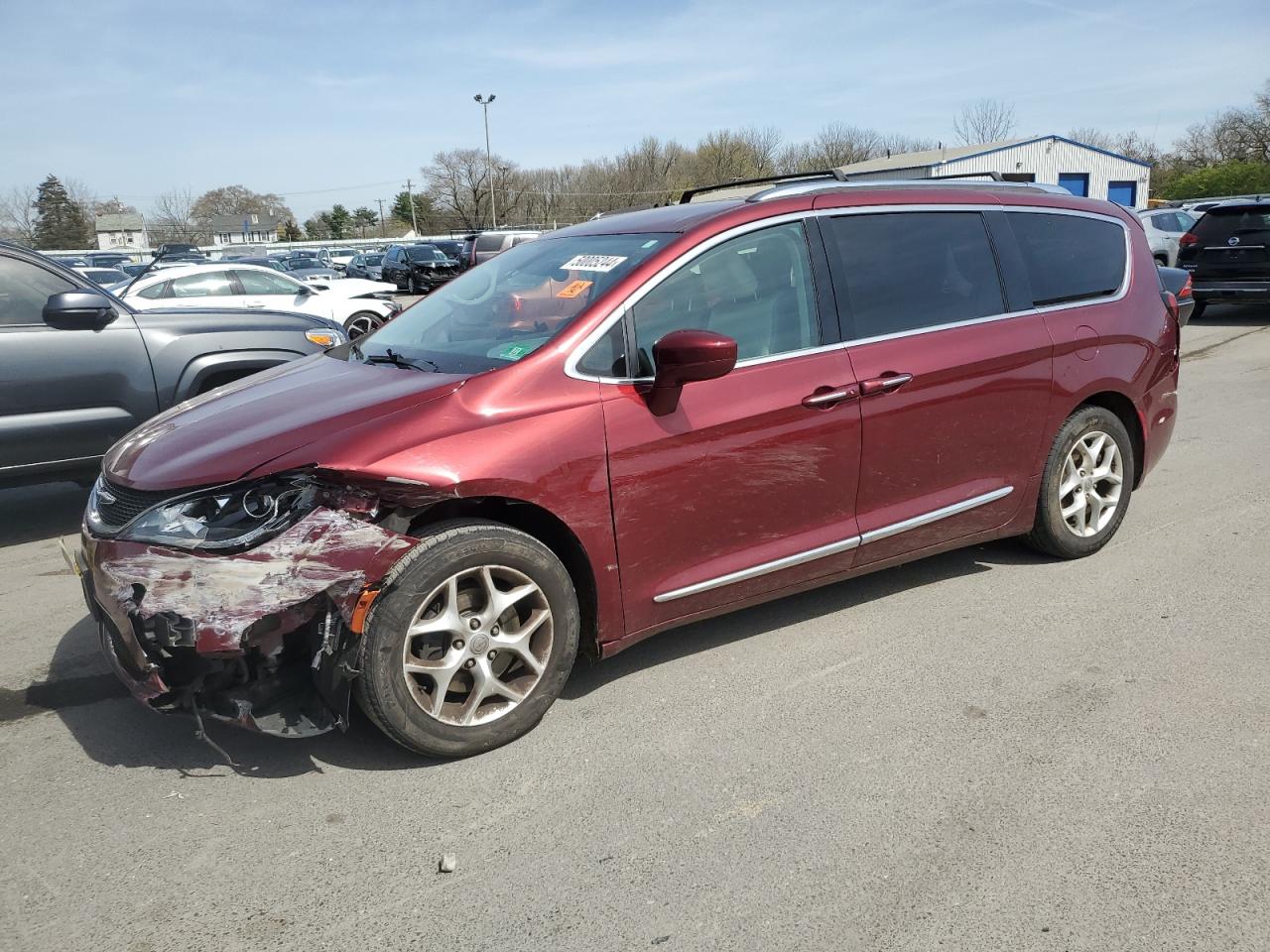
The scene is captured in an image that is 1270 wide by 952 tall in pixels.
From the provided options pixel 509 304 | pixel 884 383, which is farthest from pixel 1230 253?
pixel 509 304

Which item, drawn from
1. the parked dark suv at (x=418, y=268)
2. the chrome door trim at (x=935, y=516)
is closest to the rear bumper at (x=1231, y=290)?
the chrome door trim at (x=935, y=516)

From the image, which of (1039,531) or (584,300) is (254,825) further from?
(1039,531)

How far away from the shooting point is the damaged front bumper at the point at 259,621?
289cm

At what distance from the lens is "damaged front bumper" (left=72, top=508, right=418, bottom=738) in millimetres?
2893

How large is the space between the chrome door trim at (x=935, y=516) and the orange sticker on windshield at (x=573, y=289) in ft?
4.95

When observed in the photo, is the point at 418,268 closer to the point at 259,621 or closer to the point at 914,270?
the point at 914,270

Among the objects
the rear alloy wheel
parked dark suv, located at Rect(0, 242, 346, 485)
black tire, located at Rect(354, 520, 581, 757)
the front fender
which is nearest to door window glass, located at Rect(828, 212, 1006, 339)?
black tire, located at Rect(354, 520, 581, 757)

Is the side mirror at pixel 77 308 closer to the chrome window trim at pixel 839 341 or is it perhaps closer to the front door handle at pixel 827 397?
the chrome window trim at pixel 839 341

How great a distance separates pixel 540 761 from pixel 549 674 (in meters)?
0.29

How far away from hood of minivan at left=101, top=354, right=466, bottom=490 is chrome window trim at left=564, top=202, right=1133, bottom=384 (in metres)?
0.52

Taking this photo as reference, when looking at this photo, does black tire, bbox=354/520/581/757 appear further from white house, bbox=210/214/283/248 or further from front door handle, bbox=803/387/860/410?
white house, bbox=210/214/283/248

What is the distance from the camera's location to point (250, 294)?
13367 mm

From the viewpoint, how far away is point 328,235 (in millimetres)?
106125

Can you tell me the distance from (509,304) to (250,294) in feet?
35.0
